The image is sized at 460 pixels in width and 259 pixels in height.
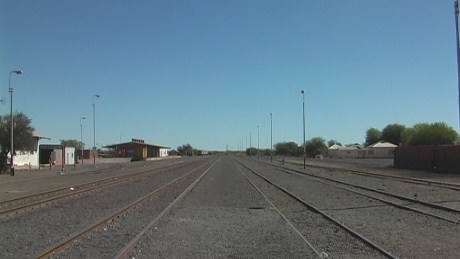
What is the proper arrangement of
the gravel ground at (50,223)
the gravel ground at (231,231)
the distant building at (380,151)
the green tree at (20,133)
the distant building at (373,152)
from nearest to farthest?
the gravel ground at (231,231) → the gravel ground at (50,223) → the green tree at (20,133) → the distant building at (380,151) → the distant building at (373,152)

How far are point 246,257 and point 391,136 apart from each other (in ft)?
599

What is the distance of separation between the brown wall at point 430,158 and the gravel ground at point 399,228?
96.7 ft

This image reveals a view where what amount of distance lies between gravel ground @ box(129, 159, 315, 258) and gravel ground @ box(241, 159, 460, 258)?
193cm

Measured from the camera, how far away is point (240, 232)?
1353cm

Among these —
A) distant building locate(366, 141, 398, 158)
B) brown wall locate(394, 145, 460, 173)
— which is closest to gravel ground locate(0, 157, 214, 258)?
brown wall locate(394, 145, 460, 173)

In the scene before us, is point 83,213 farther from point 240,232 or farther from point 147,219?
point 240,232

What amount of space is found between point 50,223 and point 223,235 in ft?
17.9

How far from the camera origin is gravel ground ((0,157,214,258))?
11158 mm

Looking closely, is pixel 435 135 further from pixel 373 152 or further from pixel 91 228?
pixel 91 228

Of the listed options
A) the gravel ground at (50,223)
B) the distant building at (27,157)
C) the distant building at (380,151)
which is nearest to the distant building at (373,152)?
the distant building at (380,151)

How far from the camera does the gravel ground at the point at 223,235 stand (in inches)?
411

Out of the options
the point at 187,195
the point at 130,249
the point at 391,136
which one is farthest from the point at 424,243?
the point at 391,136

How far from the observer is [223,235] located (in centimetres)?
1296

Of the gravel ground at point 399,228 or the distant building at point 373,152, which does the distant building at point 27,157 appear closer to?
the gravel ground at point 399,228
